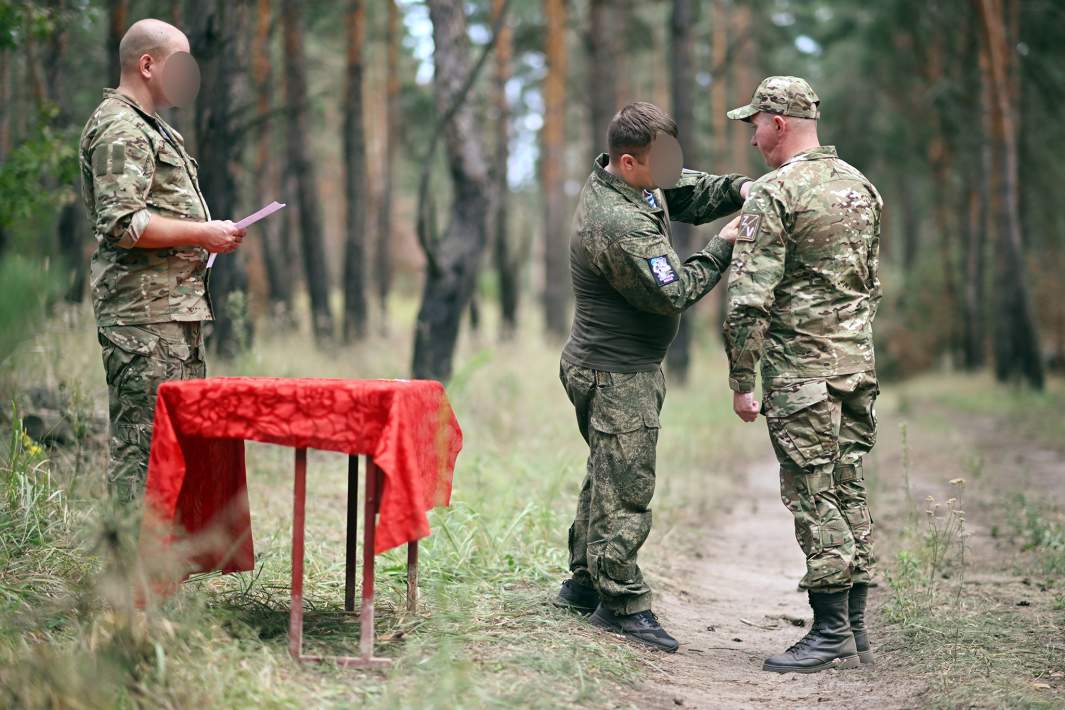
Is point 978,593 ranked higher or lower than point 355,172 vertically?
lower

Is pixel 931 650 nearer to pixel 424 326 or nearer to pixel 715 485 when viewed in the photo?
pixel 715 485

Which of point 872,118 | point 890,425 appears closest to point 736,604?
point 890,425

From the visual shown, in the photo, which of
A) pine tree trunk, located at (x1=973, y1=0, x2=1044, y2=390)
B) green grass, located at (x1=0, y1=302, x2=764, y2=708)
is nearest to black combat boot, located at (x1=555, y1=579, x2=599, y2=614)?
green grass, located at (x1=0, y1=302, x2=764, y2=708)

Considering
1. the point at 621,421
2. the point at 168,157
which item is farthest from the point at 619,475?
the point at 168,157

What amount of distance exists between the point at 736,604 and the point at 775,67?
2606cm

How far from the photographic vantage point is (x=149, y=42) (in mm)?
4496

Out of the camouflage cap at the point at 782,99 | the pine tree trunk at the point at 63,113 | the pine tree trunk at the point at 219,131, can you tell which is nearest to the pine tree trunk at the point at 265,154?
the pine tree trunk at the point at 63,113

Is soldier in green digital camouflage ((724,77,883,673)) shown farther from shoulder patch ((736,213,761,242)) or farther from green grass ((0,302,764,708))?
green grass ((0,302,764,708))

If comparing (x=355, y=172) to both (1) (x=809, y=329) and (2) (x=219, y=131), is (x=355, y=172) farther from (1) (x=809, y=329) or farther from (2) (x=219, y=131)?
(1) (x=809, y=329)

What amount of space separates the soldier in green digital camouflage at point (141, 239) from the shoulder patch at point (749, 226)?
6.88 ft

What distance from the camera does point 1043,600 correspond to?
229 inches

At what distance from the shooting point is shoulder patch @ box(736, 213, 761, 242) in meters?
4.68

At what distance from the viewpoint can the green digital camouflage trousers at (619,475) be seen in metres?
4.86

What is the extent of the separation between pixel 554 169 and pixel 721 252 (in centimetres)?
1870
